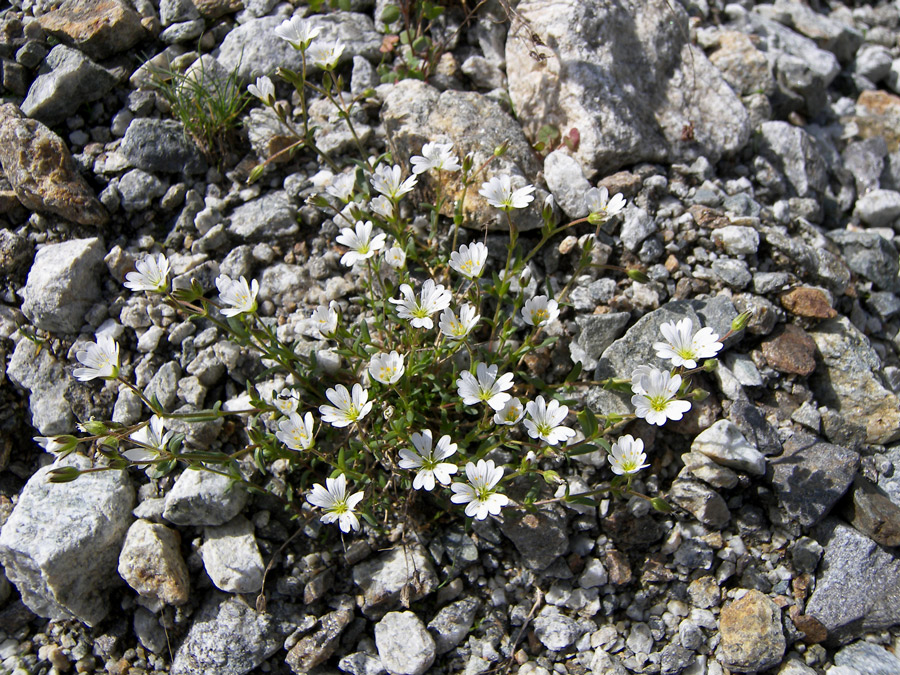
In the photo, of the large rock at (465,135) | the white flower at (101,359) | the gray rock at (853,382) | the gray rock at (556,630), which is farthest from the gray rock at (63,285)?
the gray rock at (853,382)

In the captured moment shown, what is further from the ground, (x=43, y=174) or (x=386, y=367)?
(x=43, y=174)

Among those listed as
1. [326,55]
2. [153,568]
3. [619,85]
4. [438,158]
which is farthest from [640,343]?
[153,568]

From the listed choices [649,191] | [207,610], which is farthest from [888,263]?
[207,610]

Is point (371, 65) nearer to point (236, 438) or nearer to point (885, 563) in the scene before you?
point (236, 438)

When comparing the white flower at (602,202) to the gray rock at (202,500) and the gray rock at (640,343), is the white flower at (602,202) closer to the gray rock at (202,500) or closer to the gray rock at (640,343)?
the gray rock at (640,343)

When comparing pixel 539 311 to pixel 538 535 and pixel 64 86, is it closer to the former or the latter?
pixel 538 535

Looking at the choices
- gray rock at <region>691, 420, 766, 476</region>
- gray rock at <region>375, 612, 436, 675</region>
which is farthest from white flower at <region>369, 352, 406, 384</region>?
gray rock at <region>691, 420, 766, 476</region>

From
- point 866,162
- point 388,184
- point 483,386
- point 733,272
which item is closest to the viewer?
point 483,386
